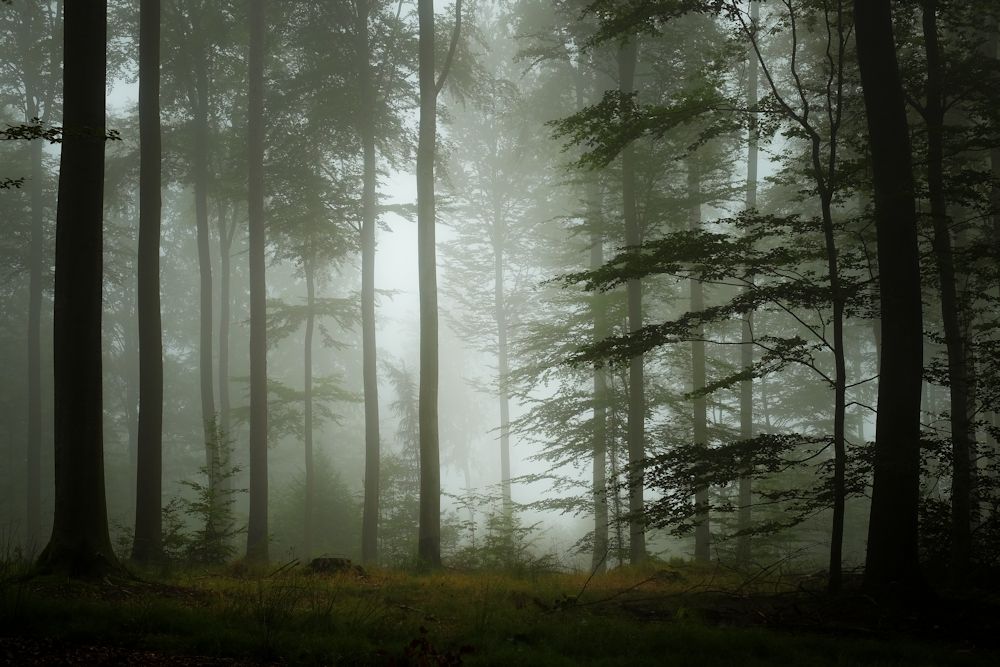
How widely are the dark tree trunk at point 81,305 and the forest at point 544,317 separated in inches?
1.5

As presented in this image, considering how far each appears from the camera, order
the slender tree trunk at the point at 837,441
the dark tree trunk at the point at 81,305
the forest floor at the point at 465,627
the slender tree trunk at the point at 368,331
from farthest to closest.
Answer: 1. the slender tree trunk at the point at 368,331
2. the dark tree trunk at the point at 81,305
3. the slender tree trunk at the point at 837,441
4. the forest floor at the point at 465,627

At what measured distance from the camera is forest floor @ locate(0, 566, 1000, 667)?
15.2 feet

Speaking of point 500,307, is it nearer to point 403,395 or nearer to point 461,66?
point 403,395

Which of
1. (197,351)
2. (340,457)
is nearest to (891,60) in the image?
(340,457)

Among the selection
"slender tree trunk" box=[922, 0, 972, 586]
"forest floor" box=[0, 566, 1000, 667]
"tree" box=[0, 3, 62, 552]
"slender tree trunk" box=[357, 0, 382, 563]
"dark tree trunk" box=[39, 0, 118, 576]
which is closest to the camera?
"forest floor" box=[0, 566, 1000, 667]

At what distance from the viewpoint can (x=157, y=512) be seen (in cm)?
1085

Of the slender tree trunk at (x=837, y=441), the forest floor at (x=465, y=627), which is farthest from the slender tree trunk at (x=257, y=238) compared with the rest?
the slender tree trunk at (x=837, y=441)

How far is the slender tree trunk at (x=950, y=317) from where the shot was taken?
24.8 feet

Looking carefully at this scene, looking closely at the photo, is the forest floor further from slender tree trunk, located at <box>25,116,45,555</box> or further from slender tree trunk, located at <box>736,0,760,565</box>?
slender tree trunk, located at <box>25,116,45,555</box>

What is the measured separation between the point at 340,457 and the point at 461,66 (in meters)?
20.5

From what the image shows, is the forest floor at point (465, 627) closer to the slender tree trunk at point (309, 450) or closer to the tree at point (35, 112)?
the slender tree trunk at point (309, 450)

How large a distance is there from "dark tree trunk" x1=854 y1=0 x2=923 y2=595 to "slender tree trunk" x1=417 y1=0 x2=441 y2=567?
680 cm

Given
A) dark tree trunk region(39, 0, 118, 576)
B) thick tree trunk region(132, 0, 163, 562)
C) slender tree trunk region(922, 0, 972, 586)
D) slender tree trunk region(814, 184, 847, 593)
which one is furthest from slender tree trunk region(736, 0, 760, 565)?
thick tree trunk region(132, 0, 163, 562)

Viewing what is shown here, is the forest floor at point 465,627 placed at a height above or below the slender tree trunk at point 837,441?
below
